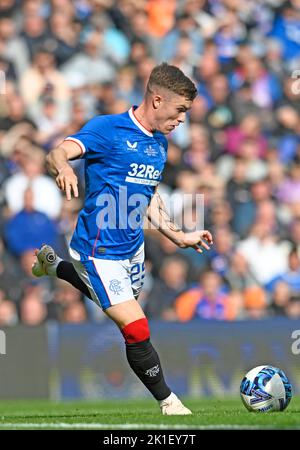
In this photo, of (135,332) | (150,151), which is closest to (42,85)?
(150,151)

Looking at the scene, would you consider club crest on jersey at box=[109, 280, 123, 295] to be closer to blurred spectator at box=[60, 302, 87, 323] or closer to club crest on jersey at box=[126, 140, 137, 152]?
club crest on jersey at box=[126, 140, 137, 152]

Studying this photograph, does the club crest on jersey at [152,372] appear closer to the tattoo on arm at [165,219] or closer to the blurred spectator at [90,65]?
the tattoo on arm at [165,219]

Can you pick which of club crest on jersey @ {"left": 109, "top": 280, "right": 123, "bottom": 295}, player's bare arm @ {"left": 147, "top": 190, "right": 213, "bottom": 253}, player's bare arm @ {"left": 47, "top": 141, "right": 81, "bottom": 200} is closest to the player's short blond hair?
player's bare arm @ {"left": 47, "top": 141, "right": 81, "bottom": 200}

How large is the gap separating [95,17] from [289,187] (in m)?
3.79

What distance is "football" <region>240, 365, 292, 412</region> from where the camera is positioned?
26.3 feet

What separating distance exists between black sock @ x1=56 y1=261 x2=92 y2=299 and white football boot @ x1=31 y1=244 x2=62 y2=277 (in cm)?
11

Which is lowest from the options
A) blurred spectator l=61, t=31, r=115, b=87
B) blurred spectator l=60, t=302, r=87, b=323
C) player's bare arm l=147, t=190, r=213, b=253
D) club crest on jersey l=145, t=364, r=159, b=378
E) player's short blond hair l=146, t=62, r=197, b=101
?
blurred spectator l=60, t=302, r=87, b=323

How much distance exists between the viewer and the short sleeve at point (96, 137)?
25.4ft

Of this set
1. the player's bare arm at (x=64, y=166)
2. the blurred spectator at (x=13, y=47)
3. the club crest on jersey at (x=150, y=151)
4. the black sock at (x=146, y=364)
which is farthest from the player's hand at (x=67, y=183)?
the blurred spectator at (x=13, y=47)

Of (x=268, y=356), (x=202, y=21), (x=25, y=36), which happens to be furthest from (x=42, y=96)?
(x=268, y=356)

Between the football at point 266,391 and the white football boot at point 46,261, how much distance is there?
6.26ft

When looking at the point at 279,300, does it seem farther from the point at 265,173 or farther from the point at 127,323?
the point at 127,323

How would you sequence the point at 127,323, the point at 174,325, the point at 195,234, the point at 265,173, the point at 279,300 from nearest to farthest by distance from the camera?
1. the point at 127,323
2. the point at 195,234
3. the point at 174,325
4. the point at 279,300
5. the point at 265,173

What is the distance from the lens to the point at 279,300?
1394cm
